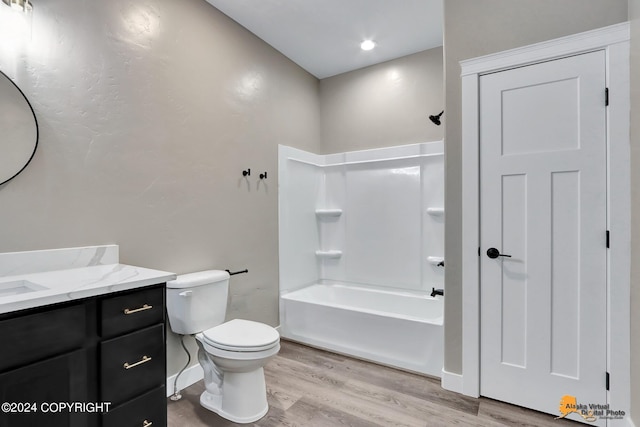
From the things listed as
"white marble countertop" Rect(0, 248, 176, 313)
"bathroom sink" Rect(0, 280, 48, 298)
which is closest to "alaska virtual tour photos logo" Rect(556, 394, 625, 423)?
"white marble countertop" Rect(0, 248, 176, 313)

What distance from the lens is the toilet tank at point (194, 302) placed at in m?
2.05

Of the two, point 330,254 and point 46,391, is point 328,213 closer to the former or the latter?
point 330,254

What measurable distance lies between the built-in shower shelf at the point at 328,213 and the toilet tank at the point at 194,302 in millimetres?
1660

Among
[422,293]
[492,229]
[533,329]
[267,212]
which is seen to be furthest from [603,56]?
[267,212]

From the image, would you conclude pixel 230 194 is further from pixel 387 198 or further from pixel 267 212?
pixel 387 198

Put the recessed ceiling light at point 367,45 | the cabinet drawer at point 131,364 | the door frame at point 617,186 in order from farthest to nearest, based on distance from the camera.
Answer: the recessed ceiling light at point 367,45 → the door frame at point 617,186 → the cabinet drawer at point 131,364

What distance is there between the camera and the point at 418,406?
2.01 m

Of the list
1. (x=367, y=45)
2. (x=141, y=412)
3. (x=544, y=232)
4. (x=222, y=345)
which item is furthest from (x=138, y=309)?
(x=367, y=45)

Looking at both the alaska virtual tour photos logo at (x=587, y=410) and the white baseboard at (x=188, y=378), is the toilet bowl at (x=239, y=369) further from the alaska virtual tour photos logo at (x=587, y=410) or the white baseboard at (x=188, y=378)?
the alaska virtual tour photos logo at (x=587, y=410)

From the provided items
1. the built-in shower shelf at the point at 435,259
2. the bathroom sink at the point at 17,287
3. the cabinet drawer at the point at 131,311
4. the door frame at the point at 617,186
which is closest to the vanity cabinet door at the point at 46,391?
the cabinet drawer at the point at 131,311

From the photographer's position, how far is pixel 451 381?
2186mm

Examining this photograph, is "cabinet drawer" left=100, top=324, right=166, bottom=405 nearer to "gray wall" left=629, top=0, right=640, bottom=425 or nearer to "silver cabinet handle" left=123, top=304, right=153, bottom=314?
"silver cabinet handle" left=123, top=304, right=153, bottom=314

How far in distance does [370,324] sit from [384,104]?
222cm

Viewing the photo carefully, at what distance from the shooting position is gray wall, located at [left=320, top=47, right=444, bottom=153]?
316cm
